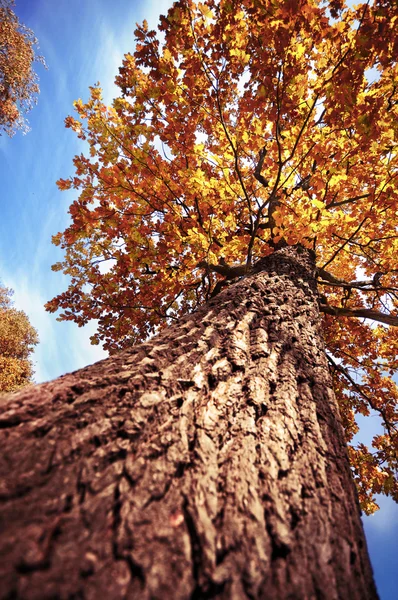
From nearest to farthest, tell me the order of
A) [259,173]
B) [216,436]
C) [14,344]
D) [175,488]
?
[175,488] → [216,436] → [259,173] → [14,344]

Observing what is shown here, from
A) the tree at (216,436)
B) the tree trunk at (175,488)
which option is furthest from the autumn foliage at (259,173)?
the tree trunk at (175,488)

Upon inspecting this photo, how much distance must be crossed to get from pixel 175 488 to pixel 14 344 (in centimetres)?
2071

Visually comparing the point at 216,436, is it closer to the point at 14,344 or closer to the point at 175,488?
the point at 175,488

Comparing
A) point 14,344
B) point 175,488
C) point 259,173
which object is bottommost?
point 175,488

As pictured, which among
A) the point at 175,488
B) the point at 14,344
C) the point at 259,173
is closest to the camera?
the point at 175,488

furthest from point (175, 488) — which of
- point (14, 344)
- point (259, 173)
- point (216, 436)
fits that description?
point (14, 344)

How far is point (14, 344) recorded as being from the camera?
1769cm

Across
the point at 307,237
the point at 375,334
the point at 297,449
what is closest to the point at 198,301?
the point at 307,237

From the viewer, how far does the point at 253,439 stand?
1.11 meters

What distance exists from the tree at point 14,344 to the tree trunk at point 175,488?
16360 mm

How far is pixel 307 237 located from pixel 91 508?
514 cm

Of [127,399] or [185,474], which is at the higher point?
[127,399]

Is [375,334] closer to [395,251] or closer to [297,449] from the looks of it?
[395,251]

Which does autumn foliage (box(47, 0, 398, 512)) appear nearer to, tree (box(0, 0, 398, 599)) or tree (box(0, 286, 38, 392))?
tree (box(0, 0, 398, 599))
